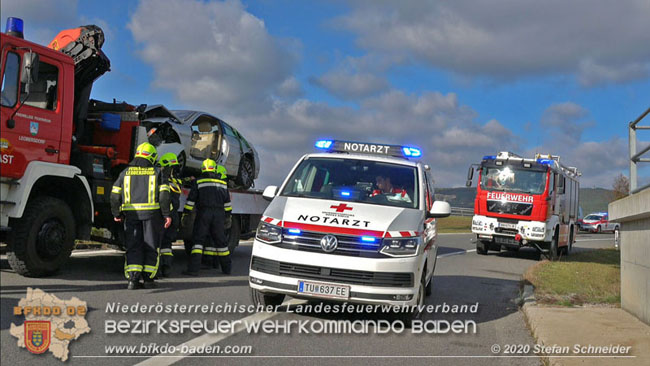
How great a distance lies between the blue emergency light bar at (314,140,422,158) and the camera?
333 inches

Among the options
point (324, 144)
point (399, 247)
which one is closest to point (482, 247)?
point (324, 144)

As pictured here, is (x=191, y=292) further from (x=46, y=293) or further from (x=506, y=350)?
(x=506, y=350)

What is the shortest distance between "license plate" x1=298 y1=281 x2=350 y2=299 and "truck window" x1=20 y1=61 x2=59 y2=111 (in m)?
4.30

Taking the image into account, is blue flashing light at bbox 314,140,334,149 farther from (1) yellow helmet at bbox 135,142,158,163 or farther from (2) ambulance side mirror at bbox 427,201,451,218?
(1) yellow helmet at bbox 135,142,158,163

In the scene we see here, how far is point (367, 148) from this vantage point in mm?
8594

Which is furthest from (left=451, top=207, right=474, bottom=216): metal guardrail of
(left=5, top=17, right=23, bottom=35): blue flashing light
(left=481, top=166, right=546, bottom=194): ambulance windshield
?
(left=5, top=17, right=23, bottom=35): blue flashing light

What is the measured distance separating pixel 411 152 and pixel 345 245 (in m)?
2.56

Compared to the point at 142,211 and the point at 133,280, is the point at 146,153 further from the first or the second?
the point at 133,280

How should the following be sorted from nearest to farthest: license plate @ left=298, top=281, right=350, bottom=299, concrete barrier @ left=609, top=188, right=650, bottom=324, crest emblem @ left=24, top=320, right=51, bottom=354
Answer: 1. crest emblem @ left=24, top=320, right=51, bottom=354
2. license plate @ left=298, top=281, right=350, bottom=299
3. concrete barrier @ left=609, top=188, right=650, bottom=324

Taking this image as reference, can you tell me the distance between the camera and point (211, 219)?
9.98 metres

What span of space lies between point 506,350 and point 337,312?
2.01m

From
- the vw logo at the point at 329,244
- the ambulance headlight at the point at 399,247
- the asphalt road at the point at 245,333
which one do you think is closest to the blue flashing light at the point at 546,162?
the asphalt road at the point at 245,333

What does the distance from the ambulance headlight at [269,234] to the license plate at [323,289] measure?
542 millimetres

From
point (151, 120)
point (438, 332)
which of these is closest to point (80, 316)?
point (438, 332)
